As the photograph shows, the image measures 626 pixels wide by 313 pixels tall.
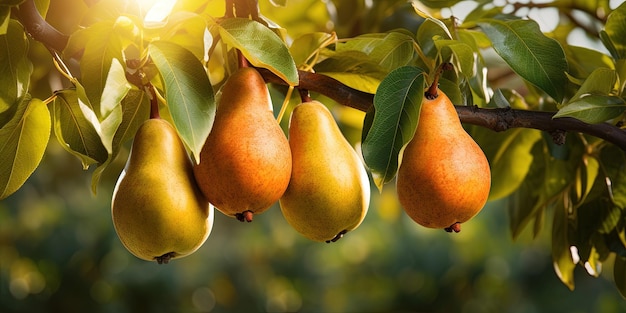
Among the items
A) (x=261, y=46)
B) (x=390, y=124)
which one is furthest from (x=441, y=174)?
(x=261, y=46)

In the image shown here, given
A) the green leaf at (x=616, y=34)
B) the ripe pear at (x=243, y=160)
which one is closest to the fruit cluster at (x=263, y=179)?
the ripe pear at (x=243, y=160)

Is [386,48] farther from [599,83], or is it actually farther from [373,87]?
[599,83]

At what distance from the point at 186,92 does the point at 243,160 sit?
0.06 metres

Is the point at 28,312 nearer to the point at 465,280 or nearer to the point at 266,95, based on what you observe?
the point at 465,280

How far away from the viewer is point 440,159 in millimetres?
561

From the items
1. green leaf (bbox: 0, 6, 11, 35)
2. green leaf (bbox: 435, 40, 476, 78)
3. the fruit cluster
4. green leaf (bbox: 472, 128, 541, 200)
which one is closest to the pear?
the fruit cluster

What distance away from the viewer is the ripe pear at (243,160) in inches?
21.2

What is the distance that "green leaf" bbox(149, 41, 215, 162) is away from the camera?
0.49 meters

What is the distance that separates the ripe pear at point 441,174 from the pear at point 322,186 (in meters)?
0.03

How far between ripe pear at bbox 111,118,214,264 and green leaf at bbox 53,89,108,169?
27 millimetres

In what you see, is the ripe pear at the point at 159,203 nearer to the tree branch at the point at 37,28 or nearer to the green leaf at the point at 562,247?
the tree branch at the point at 37,28

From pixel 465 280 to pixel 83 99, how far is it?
434 cm

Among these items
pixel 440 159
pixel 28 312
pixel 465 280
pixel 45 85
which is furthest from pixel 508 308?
pixel 440 159

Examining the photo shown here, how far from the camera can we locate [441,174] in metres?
0.55
